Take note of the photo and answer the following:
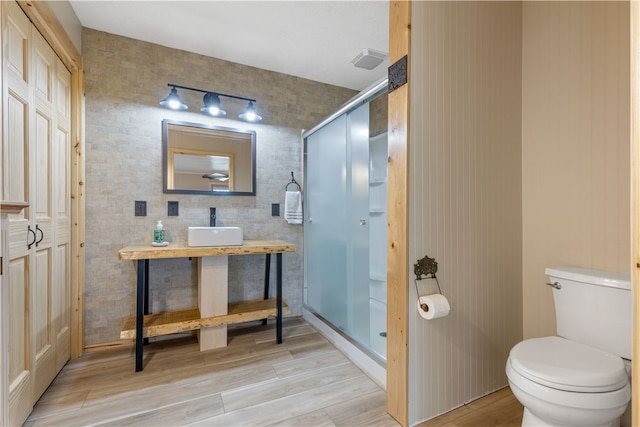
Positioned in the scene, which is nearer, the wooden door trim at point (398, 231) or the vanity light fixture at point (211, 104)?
the wooden door trim at point (398, 231)

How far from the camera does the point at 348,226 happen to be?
7.38 feet

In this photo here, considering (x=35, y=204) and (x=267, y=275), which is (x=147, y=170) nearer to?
(x=35, y=204)

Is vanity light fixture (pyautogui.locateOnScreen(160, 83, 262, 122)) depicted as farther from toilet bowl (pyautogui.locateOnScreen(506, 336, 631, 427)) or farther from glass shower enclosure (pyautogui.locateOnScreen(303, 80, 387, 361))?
toilet bowl (pyautogui.locateOnScreen(506, 336, 631, 427))

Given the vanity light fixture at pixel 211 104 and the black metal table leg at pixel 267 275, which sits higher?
the vanity light fixture at pixel 211 104

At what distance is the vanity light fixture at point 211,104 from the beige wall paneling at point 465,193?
156cm

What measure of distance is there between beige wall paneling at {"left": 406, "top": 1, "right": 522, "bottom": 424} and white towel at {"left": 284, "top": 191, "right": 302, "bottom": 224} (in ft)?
4.96

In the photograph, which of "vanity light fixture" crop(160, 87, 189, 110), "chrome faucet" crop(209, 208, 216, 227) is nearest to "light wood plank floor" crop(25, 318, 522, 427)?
"chrome faucet" crop(209, 208, 216, 227)

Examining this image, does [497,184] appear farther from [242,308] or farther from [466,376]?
[242,308]

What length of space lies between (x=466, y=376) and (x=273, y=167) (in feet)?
7.11

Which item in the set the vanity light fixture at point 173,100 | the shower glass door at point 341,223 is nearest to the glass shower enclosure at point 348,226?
the shower glass door at point 341,223

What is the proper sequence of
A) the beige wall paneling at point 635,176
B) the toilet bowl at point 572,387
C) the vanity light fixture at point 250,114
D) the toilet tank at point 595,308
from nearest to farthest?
the beige wall paneling at point 635,176, the toilet bowl at point 572,387, the toilet tank at point 595,308, the vanity light fixture at point 250,114

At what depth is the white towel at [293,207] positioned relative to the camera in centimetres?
279

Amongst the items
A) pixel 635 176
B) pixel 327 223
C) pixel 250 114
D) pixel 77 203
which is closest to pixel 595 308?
pixel 635 176

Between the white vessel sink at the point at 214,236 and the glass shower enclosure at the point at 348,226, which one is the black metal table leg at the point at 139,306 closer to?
the white vessel sink at the point at 214,236
